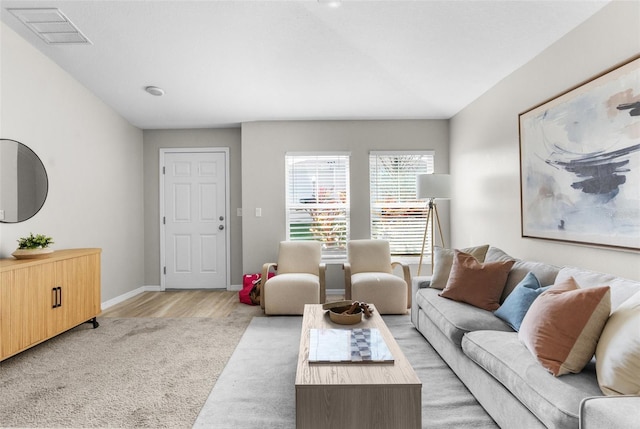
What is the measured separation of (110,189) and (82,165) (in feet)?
2.01

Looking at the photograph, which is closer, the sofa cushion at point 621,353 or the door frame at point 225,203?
the sofa cushion at point 621,353

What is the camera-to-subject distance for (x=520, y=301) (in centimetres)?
234

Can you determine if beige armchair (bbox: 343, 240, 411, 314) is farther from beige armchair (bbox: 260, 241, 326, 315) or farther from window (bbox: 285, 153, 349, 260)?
window (bbox: 285, 153, 349, 260)

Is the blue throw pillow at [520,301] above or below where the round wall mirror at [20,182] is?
below

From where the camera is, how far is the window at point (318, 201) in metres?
5.25

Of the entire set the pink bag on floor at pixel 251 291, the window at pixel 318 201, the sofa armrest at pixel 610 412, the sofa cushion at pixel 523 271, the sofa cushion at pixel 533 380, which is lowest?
the pink bag on floor at pixel 251 291

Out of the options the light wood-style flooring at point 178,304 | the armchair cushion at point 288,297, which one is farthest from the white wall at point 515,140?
the light wood-style flooring at point 178,304

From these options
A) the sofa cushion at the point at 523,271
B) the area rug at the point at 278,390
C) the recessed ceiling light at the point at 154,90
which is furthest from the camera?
the recessed ceiling light at the point at 154,90

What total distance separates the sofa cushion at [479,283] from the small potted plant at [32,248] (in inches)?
134

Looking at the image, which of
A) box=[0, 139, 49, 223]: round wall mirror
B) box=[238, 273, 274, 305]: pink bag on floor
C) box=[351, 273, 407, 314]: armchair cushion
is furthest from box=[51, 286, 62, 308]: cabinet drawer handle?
box=[351, 273, 407, 314]: armchair cushion

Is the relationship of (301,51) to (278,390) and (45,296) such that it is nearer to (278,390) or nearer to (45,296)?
(278,390)

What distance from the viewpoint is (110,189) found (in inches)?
187

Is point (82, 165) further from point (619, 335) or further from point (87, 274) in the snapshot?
point (619, 335)

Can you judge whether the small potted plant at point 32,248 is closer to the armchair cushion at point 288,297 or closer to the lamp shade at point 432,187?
the armchair cushion at point 288,297
